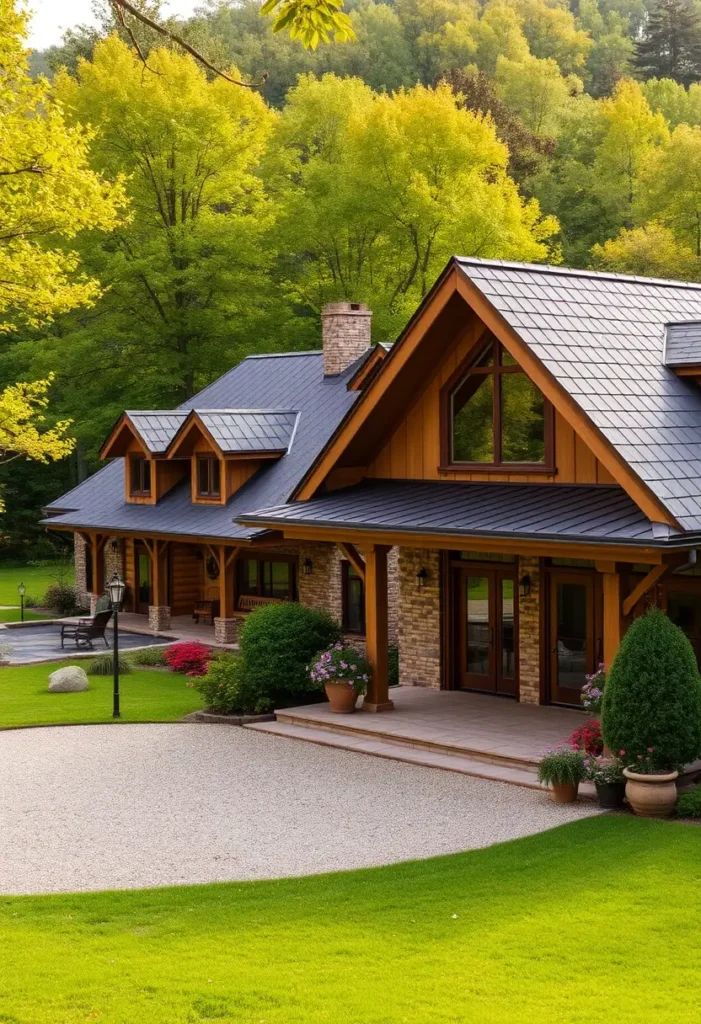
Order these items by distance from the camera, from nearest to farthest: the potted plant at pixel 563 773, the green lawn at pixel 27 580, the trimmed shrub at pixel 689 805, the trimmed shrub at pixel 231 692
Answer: the trimmed shrub at pixel 689 805 → the potted plant at pixel 563 773 → the trimmed shrub at pixel 231 692 → the green lawn at pixel 27 580

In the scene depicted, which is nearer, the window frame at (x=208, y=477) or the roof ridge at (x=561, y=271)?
the roof ridge at (x=561, y=271)

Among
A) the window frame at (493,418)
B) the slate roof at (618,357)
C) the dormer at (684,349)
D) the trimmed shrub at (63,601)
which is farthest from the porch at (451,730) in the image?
the trimmed shrub at (63,601)

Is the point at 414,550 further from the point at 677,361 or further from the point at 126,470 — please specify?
the point at 126,470

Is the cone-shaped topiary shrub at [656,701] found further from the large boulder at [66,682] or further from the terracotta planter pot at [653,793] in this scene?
the large boulder at [66,682]

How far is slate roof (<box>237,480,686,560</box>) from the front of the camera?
14281 millimetres

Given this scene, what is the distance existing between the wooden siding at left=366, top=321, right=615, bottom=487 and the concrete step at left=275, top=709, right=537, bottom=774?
3.59 m

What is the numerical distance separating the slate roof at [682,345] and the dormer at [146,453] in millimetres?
15394

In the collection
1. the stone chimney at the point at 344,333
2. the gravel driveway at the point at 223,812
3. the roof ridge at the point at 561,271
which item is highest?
the stone chimney at the point at 344,333

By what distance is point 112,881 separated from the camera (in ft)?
36.9

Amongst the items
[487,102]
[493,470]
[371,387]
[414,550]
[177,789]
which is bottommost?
[177,789]

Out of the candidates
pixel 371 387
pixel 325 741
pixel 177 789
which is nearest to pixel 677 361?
pixel 371 387

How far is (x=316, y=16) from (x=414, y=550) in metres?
13.4

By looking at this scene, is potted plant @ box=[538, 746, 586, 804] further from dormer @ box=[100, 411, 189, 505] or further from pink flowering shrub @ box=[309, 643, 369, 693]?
dormer @ box=[100, 411, 189, 505]

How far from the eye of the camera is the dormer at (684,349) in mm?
16469
